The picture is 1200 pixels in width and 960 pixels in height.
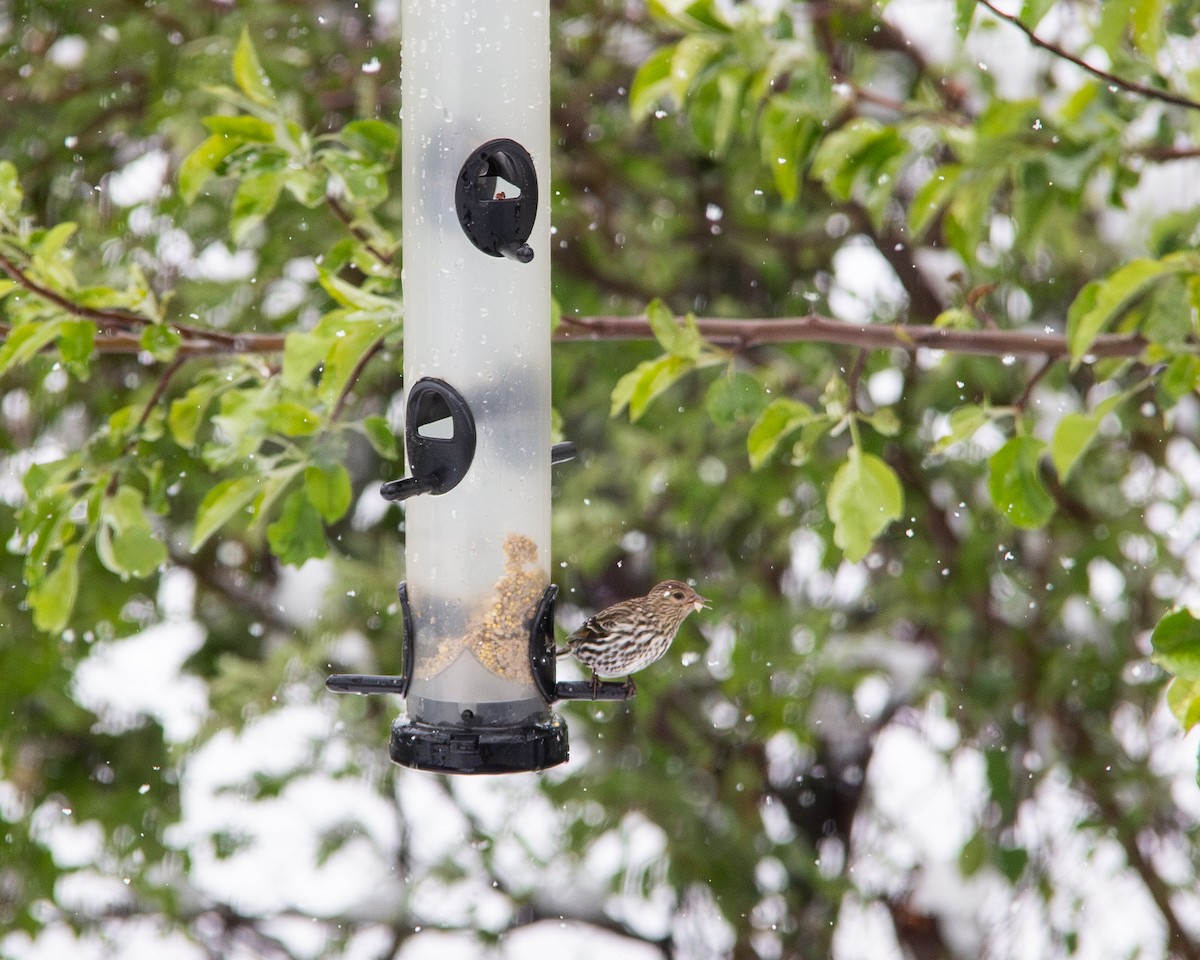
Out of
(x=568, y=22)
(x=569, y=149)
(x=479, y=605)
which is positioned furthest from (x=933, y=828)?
(x=479, y=605)

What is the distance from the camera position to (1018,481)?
167 cm

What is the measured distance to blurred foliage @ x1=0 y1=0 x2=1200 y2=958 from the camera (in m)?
2.83

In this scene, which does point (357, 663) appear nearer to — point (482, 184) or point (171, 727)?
point (171, 727)

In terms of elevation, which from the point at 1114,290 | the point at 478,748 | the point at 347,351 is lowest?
the point at 478,748

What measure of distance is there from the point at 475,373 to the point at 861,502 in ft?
1.55

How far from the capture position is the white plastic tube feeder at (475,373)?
161 cm

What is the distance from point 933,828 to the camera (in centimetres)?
381

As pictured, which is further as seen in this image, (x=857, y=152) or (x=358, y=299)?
(x=857, y=152)

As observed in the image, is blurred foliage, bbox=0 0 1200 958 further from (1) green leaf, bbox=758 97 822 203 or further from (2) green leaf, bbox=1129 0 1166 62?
(2) green leaf, bbox=1129 0 1166 62

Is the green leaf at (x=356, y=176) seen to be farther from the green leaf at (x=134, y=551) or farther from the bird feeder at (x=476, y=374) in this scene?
the green leaf at (x=134, y=551)

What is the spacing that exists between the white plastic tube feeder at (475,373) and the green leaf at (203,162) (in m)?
0.22

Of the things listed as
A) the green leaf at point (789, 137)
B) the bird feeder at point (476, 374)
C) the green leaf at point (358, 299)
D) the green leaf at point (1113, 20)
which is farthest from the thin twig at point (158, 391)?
the green leaf at point (1113, 20)

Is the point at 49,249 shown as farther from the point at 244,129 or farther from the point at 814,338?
the point at 814,338

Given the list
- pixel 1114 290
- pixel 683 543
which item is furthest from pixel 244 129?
pixel 683 543
